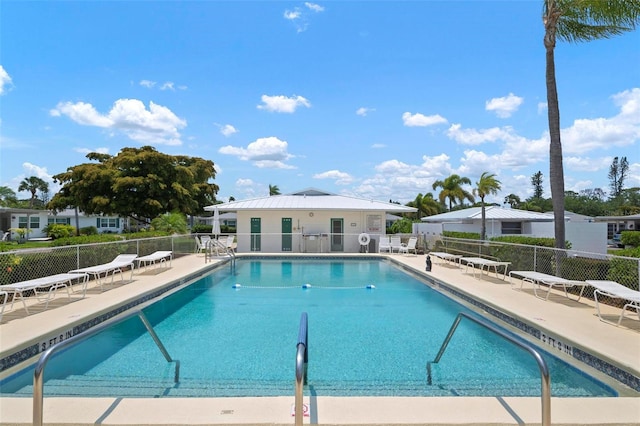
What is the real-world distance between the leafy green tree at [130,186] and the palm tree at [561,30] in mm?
25201

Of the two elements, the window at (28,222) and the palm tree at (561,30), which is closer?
the palm tree at (561,30)

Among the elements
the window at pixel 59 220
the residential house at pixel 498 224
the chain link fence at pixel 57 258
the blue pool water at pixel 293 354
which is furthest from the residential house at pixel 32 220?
the blue pool water at pixel 293 354

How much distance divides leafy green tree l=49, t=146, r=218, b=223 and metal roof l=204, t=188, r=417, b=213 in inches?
335

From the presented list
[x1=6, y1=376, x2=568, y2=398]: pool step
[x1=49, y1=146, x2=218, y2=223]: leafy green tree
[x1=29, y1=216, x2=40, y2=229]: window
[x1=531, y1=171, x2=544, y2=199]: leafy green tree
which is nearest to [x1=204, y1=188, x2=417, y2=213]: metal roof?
[x1=49, y1=146, x2=218, y2=223]: leafy green tree

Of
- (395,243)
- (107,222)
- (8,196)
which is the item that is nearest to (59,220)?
(107,222)

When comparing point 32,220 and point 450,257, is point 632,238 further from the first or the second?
point 32,220

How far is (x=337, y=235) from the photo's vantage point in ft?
72.7

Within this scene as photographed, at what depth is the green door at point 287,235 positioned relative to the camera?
72.3ft

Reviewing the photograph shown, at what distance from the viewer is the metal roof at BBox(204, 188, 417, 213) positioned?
21.5 meters

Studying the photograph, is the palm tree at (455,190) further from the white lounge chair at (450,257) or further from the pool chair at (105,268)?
the pool chair at (105,268)

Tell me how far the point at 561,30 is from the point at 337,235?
13941 mm

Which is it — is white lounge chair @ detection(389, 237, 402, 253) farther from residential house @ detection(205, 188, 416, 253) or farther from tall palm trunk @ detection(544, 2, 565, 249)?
tall palm trunk @ detection(544, 2, 565, 249)

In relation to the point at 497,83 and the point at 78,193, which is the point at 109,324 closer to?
the point at 497,83

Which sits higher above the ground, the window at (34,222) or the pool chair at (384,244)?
the window at (34,222)
